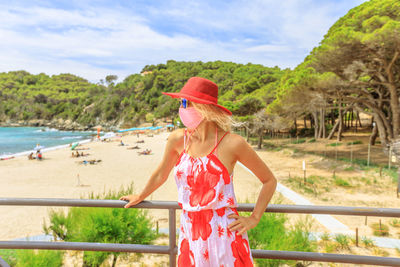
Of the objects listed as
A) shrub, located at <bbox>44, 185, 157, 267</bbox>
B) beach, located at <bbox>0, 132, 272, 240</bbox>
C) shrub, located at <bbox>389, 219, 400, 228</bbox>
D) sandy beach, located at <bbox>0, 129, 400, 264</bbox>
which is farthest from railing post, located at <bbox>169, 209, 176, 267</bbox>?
shrub, located at <bbox>389, 219, 400, 228</bbox>

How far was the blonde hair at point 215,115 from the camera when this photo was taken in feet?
4.50

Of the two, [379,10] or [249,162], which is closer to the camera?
[249,162]

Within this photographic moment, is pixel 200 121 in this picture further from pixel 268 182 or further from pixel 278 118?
pixel 278 118

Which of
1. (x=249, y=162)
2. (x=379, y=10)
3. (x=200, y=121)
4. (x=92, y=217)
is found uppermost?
(x=379, y=10)

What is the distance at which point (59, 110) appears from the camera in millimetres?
116938

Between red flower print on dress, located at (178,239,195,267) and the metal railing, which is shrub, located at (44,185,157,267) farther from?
red flower print on dress, located at (178,239,195,267)

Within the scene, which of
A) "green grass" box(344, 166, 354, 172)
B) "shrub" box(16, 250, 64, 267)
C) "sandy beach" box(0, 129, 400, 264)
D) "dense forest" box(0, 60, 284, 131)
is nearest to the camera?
"shrub" box(16, 250, 64, 267)

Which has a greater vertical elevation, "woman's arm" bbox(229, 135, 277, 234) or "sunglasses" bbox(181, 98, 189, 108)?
"sunglasses" bbox(181, 98, 189, 108)

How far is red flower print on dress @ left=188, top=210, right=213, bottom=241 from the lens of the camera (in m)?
1.33

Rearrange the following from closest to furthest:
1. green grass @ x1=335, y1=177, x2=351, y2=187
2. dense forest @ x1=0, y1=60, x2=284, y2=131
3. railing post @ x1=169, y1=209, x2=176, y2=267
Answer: railing post @ x1=169, y1=209, x2=176, y2=267
green grass @ x1=335, y1=177, x2=351, y2=187
dense forest @ x1=0, y1=60, x2=284, y2=131

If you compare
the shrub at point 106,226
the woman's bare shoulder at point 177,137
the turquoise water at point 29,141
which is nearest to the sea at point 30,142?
the turquoise water at point 29,141

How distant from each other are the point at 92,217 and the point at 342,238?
4.33 m

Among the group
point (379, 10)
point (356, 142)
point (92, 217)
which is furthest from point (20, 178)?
point (356, 142)

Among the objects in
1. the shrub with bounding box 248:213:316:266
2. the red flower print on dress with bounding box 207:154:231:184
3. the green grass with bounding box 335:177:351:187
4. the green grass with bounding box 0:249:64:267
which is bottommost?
the green grass with bounding box 335:177:351:187
